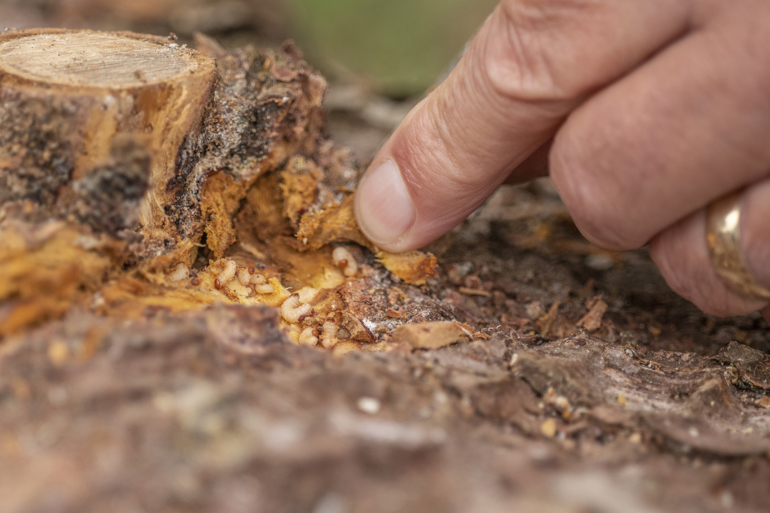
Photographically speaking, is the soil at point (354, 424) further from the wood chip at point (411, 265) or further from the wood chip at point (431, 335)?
the wood chip at point (411, 265)

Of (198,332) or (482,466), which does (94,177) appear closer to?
(198,332)

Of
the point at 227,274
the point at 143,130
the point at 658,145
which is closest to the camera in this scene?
the point at 658,145

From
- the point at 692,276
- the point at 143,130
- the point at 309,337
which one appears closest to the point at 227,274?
the point at 309,337

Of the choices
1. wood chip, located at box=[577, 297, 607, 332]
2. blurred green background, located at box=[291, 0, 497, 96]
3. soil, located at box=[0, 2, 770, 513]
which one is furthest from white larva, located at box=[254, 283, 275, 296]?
blurred green background, located at box=[291, 0, 497, 96]

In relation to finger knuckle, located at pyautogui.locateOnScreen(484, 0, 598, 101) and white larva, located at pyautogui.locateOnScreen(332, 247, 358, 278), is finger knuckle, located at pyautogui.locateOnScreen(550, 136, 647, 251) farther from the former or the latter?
A: white larva, located at pyautogui.locateOnScreen(332, 247, 358, 278)

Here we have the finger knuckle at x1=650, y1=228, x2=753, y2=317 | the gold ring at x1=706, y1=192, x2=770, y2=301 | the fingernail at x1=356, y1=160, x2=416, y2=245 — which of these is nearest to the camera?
the gold ring at x1=706, y1=192, x2=770, y2=301

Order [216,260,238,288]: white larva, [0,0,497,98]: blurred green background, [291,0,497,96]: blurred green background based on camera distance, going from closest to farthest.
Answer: [216,260,238,288]: white larva, [0,0,497,98]: blurred green background, [291,0,497,96]: blurred green background

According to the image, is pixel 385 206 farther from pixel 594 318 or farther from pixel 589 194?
pixel 594 318
